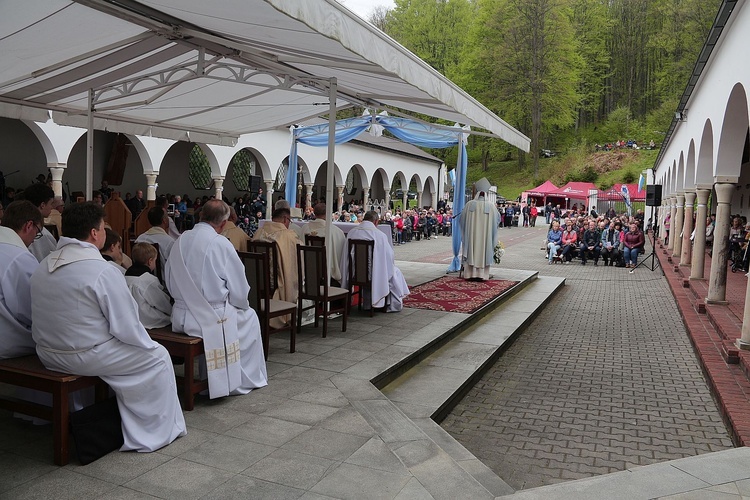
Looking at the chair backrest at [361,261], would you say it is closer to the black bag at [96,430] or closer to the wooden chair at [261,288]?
the wooden chair at [261,288]

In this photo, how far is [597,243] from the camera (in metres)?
18.1

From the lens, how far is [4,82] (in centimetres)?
617

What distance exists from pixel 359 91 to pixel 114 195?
357 centimetres

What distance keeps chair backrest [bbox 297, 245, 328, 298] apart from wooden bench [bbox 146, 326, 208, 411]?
2.04m

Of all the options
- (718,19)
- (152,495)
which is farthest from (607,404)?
(718,19)

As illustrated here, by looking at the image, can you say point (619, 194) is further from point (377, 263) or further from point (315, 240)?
point (315, 240)

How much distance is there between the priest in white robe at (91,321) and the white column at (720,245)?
7.78 metres

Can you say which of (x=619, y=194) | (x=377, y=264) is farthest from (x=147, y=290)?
(x=619, y=194)

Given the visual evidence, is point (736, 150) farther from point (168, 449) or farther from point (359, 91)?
point (168, 449)

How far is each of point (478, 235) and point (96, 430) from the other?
27.5 ft

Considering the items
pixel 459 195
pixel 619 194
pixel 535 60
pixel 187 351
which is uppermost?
pixel 535 60

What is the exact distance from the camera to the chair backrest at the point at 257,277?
4.91m

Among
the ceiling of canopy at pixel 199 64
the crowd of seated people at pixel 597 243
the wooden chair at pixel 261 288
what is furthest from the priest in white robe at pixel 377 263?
the crowd of seated people at pixel 597 243

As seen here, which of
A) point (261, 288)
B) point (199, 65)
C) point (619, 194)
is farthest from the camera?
point (619, 194)
